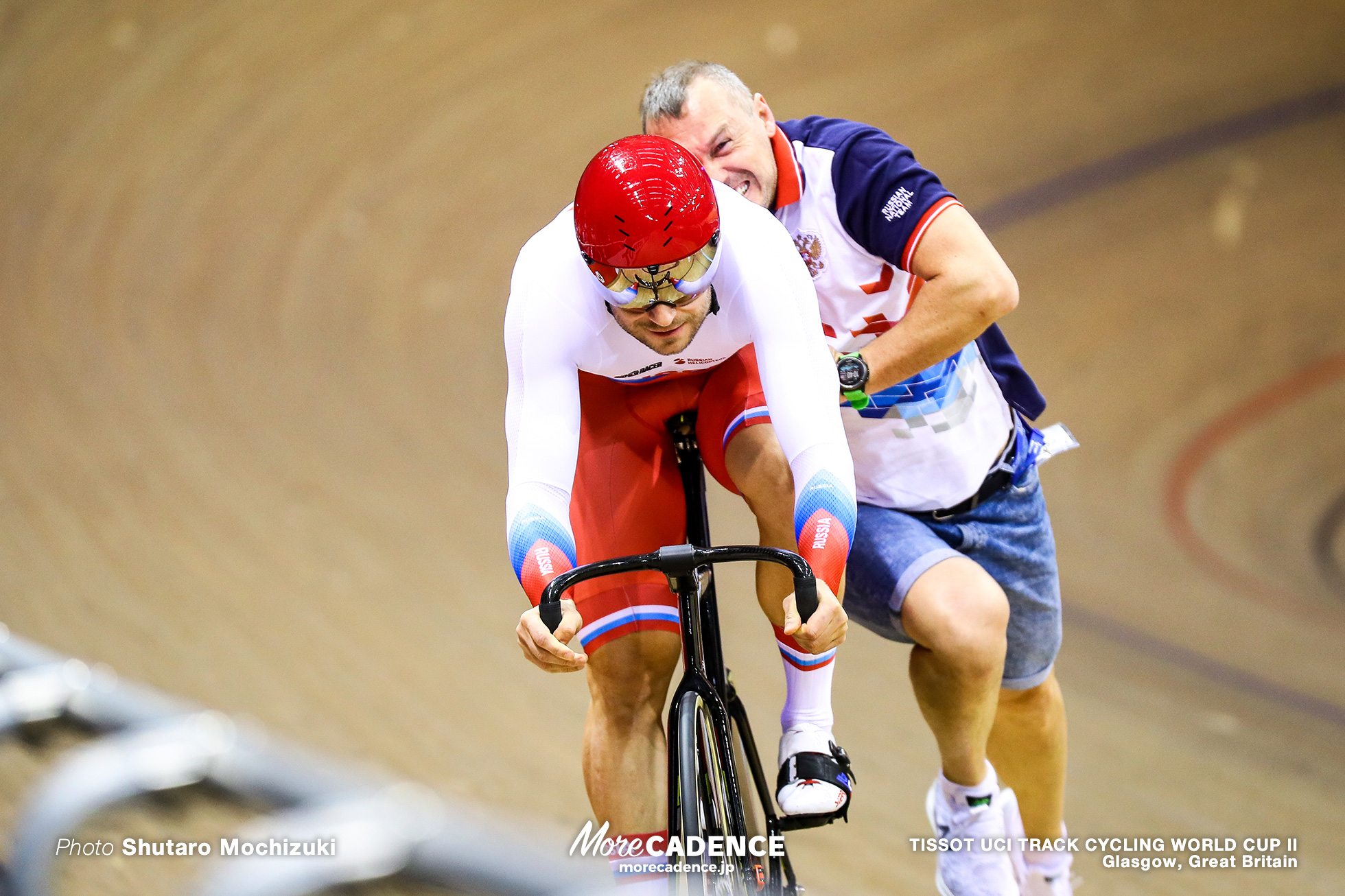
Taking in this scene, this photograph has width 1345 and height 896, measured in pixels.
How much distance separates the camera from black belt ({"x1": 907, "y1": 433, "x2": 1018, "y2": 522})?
7.29ft

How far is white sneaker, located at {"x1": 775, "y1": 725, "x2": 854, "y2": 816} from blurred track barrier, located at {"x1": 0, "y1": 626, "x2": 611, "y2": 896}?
119 cm

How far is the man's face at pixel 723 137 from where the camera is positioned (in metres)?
2.00

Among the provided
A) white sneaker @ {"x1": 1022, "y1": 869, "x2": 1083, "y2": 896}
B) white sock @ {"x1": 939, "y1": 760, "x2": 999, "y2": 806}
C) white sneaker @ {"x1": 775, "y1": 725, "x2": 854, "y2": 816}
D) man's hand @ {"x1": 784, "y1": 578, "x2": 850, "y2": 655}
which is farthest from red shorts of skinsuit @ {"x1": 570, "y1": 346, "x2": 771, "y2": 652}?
white sneaker @ {"x1": 1022, "y1": 869, "x2": 1083, "y2": 896}

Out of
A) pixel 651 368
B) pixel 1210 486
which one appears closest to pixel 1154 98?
pixel 1210 486

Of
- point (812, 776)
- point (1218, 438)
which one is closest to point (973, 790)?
point (812, 776)

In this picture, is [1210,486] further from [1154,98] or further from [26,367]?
[26,367]

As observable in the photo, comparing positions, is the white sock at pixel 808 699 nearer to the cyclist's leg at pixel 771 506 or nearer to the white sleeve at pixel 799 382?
the cyclist's leg at pixel 771 506

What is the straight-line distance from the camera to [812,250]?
209cm

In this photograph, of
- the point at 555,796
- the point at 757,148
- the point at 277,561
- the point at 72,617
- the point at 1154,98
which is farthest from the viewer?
the point at 1154,98

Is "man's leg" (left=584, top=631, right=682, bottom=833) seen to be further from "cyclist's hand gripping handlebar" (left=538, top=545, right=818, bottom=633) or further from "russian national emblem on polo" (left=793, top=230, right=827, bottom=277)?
"russian national emblem on polo" (left=793, top=230, right=827, bottom=277)

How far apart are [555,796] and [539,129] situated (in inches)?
121

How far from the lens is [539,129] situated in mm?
5176

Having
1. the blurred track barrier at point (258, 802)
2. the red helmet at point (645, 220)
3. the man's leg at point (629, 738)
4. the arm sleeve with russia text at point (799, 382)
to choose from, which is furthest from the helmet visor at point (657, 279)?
the blurred track barrier at point (258, 802)

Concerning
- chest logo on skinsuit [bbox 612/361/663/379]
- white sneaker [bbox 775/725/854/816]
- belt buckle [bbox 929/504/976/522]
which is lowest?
white sneaker [bbox 775/725/854/816]
